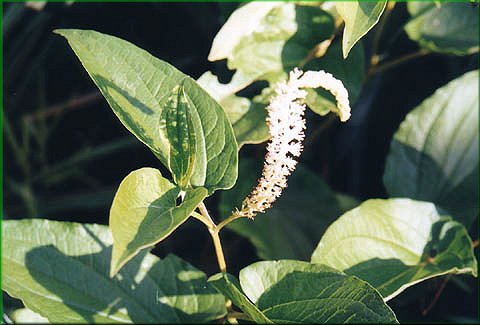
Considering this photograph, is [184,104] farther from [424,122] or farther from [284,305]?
[424,122]

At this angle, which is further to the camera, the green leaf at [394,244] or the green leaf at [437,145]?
the green leaf at [437,145]

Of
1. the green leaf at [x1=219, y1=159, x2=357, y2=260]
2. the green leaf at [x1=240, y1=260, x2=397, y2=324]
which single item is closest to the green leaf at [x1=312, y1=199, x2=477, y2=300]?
the green leaf at [x1=240, y1=260, x2=397, y2=324]

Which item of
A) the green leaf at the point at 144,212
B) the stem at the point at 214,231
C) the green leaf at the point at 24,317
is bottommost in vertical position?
the green leaf at the point at 24,317

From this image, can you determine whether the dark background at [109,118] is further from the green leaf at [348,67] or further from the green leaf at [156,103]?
the green leaf at [156,103]

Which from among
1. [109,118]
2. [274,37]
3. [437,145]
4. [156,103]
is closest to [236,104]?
[274,37]

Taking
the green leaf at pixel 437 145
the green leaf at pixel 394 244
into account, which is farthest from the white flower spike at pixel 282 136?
the green leaf at pixel 437 145

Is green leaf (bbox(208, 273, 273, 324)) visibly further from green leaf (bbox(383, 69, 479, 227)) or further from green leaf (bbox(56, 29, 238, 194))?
green leaf (bbox(383, 69, 479, 227))

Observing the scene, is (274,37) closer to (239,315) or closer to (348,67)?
(348,67)
